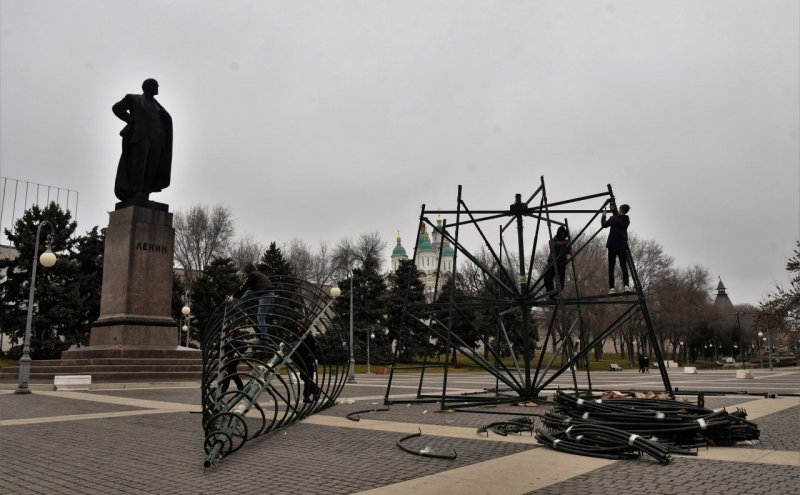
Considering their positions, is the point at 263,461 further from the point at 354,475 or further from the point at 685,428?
the point at 685,428

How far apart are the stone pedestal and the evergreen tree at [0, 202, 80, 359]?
22002mm

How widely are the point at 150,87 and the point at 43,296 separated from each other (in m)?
25.1

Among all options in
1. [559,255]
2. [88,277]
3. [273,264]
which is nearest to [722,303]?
[273,264]

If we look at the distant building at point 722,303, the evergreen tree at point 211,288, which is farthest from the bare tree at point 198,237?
the distant building at point 722,303

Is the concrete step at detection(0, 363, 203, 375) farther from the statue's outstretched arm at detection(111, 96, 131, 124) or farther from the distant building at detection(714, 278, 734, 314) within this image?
the distant building at detection(714, 278, 734, 314)

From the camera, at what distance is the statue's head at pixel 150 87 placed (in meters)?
22.3

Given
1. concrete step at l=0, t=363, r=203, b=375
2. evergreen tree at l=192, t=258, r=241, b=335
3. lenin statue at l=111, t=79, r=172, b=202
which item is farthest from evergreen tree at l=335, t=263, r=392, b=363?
concrete step at l=0, t=363, r=203, b=375

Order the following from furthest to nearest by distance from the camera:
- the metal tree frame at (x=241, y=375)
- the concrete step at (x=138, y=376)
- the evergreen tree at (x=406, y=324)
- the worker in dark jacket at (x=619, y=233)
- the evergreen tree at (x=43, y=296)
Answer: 1. the evergreen tree at (x=406, y=324)
2. the evergreen tree at (x=43, y=296)
3. the concrete step at (x=138, y=376)
4. the worker in dark jacket at (x=619, y=233)
5. the metal tree frame at (x=241, y=375)

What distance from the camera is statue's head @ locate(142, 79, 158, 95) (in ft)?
73.1

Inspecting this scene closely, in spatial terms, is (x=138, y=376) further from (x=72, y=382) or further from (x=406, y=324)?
(x=406, y=324)

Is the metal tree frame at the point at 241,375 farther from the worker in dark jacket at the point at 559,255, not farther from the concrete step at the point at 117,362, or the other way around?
the concrete step at the point at 117,362

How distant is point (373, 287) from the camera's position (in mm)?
54469

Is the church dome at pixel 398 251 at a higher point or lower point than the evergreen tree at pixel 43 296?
higher

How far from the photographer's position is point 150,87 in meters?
22.3
